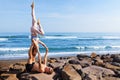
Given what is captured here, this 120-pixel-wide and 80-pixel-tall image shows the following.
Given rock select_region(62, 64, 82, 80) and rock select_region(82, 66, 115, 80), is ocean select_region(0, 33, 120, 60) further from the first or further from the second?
rock select_region(62, 64, 82, 80)

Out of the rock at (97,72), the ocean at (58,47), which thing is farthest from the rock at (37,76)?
the ocean at (58,47)

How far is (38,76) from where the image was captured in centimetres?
854

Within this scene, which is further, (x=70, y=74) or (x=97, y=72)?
(x=97, y=72)

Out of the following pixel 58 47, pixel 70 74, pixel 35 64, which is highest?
pixel 35 64

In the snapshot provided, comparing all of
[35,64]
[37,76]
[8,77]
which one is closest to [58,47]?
[8,77]

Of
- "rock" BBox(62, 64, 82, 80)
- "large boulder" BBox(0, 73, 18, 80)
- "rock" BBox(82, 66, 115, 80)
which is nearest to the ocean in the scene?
"large boulder" BBox(0, 73, 18, 80)

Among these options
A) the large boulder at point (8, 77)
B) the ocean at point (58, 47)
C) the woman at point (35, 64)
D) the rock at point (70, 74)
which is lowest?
the ocean at point (58, 47)

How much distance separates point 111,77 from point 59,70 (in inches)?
73.8

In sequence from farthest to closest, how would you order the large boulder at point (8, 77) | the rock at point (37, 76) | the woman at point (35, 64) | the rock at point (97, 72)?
the rock at point (97, 72) → the large boulder at point (8, 77) → the woman at point (35, 64) → the rock at point (37, 76)

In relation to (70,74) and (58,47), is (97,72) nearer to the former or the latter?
(70,74)

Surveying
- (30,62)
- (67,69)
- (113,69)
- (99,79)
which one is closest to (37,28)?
(30,62)

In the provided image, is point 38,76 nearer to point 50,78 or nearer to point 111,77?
point 50,78

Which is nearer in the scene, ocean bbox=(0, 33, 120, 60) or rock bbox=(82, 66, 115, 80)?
rock bbox=(82, 66, 115, 80)

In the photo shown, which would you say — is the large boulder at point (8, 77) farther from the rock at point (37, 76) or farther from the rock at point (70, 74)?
the rock at point (70, 74)
